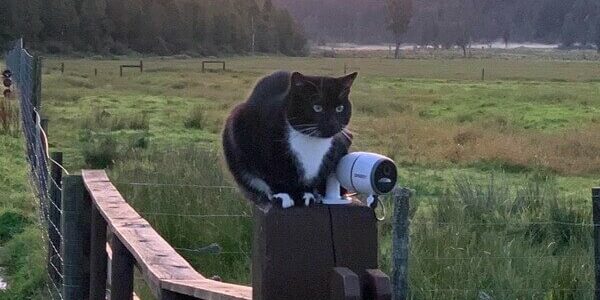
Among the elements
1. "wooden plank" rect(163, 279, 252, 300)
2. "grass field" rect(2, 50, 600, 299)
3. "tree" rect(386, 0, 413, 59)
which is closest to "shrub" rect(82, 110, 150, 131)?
A: "grass field" rect(2, 50, 600, 299)

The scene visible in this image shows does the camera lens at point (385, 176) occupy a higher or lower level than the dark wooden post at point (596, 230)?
higher

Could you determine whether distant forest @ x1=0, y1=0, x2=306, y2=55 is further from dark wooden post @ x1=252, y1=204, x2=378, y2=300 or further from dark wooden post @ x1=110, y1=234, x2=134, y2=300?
dark wooden post @ x1=252, y1=204, x2=378, y2=300

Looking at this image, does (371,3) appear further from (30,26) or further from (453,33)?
(30,26)

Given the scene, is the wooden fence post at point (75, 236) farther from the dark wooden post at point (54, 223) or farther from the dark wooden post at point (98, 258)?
A: the dark wooden post at point (54, 223)

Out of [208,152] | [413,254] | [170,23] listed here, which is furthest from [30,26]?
[413,254]

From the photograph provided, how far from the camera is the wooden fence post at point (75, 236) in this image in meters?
5.09

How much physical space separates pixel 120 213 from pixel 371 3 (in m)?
197

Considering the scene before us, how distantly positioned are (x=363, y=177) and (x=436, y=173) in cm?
1462

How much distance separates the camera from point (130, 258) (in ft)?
13.9

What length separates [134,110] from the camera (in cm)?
2852

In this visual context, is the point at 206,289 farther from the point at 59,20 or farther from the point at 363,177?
the point at 59,20

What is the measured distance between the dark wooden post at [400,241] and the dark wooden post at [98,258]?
1.40 meters

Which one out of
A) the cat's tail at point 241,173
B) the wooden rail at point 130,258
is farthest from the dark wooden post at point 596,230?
the cat's tail at point 241,173

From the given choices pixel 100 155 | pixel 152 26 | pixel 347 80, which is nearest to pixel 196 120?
pixel 100 155
